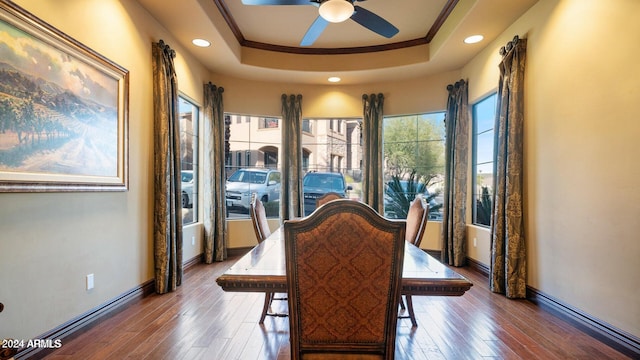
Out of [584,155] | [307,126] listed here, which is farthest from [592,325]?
[307,126]

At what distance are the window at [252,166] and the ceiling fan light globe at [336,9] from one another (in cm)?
285

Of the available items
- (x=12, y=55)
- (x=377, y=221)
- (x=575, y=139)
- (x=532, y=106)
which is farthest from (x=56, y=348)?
(x=532, y=106)

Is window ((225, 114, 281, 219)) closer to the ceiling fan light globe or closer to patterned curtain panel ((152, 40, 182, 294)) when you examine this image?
patterned curtain panel ((152, 40, 182, 294))

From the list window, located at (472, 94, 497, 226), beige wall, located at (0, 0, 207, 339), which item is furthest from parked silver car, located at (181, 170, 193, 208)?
window, located at (472, 94, 497, 226)

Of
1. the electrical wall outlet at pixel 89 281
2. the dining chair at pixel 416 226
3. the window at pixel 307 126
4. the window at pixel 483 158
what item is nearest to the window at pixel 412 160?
the window at pixel 483 158

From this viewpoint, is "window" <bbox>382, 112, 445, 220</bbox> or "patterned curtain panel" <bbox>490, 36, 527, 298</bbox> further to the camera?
"window" <bbox>382, 112, 445, 220</bbox>

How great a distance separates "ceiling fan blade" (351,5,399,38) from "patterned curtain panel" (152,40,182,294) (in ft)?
6.47

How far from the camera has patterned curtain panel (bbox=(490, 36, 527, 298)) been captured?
123 inches

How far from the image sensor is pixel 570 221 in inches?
103

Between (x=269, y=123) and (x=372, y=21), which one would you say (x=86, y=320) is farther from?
(x=269, y=123)

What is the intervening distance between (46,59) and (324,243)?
2185 mm

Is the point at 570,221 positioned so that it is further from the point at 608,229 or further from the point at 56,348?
the point at 56,348

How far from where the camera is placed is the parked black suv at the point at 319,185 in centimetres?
538

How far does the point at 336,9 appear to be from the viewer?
8.23 ft
